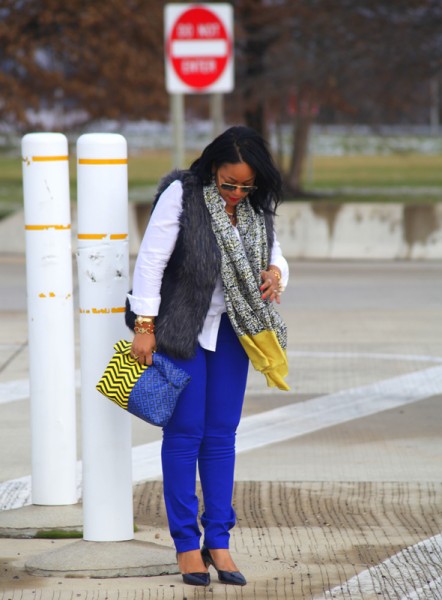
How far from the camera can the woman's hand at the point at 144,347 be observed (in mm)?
4309

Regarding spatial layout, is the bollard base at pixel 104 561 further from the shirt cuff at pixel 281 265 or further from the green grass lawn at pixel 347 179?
the green grass lawn at pixel 347 179

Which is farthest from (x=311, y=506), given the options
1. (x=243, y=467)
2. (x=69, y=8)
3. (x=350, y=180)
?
→ (x=350, y=180)

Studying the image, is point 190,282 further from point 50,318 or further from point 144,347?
point 50,318

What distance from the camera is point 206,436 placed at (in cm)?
446

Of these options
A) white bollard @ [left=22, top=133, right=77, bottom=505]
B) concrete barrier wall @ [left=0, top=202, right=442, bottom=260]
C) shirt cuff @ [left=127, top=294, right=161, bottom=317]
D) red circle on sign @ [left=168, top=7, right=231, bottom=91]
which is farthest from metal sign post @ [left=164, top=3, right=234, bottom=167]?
shirt cuff @ [left=127, top=294, right=161, bottom=317]

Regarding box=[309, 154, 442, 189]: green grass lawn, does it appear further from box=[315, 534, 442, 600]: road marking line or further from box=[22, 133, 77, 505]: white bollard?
box=[315, 534, 442, 600]: road marking line

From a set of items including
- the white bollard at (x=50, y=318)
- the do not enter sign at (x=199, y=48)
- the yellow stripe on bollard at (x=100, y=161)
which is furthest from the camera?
the do not enter sign at (x=199, y=48)

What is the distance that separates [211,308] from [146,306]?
24 cm

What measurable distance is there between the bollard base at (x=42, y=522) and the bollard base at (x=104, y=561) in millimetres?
393

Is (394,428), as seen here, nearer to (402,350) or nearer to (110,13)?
(402,350)

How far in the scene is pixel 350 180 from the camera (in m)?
37.7

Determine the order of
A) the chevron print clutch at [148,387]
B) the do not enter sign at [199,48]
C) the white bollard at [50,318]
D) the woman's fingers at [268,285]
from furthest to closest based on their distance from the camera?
the do not enter sign at [199,48] → the white bollard at [50,318] → the woman's fingers at [268,285] → the chevron print clutch at [148,387]

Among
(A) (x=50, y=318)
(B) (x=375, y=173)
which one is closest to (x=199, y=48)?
(A) (x=50, y=318)

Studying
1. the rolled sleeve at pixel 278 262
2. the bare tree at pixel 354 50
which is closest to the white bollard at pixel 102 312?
the rolled sleeve at pixel 278 262
